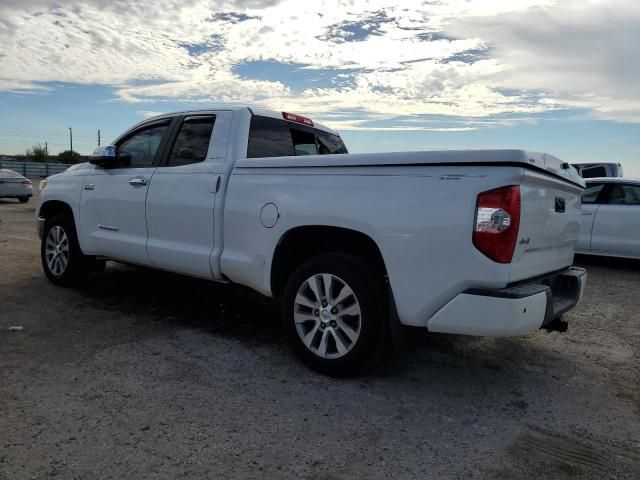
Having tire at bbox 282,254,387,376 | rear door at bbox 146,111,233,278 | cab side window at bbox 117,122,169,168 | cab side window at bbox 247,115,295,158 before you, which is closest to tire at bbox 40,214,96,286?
cab side window at bbox 117,122,169,168

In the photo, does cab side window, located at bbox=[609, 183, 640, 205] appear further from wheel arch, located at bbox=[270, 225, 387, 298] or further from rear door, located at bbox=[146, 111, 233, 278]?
rear door, located at bbox=[146, 111, 233, 278]

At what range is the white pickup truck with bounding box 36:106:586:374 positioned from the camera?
10.3 feet

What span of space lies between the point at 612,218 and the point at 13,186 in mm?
17446

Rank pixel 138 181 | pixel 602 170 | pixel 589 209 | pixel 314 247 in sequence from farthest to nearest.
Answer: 1. pixel 602 170
2. pixel 589 209
3. pixel 138 181
4. pixel 314 247

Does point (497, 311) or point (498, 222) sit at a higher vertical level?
point (498, 222)

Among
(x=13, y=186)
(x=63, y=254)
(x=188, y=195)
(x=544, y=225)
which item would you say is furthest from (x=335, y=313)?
(x=13, y=186)

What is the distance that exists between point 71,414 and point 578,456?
2.83 meters

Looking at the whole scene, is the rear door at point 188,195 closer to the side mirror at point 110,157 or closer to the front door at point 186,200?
the front door at point 186,200

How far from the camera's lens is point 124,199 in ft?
17.7

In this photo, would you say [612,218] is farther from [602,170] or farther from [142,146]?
[142,146]

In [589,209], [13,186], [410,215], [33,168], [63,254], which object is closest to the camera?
[410,215]

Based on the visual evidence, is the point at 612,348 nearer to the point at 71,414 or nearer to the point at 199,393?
the point at 199,393

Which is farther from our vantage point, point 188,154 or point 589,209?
point 589,209

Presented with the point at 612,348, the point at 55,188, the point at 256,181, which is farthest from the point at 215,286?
the point at 612,348
